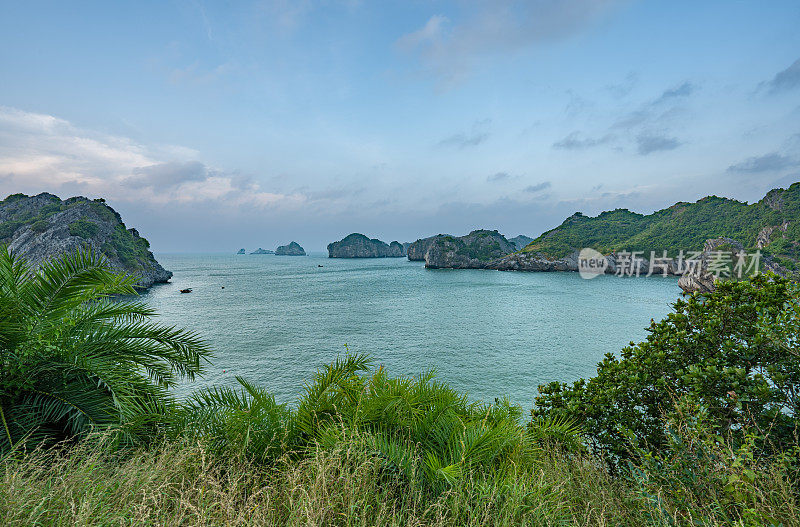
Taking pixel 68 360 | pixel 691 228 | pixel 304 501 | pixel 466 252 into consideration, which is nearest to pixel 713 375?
pixel 304 501

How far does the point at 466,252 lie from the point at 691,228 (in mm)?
66227

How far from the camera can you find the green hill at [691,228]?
5922 cm

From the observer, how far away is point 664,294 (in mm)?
54344

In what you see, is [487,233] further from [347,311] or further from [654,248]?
[347,311]

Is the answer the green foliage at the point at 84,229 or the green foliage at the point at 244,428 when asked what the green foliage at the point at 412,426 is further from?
the green foliage at the point at 84,229

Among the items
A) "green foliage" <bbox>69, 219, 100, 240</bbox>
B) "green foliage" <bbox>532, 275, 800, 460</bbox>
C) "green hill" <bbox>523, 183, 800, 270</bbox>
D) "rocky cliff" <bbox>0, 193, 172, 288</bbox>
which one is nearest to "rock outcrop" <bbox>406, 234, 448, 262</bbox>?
"green hill" <bbox>523, 183, 800, 270</bbox>

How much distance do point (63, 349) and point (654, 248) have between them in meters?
115

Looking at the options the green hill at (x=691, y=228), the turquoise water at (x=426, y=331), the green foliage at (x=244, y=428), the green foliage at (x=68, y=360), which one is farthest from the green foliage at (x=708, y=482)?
the green hill at (x=691, y=228)

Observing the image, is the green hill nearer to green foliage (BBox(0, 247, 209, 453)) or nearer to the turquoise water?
the turquoise water

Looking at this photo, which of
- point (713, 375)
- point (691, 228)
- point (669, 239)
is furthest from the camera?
point (691, 228)

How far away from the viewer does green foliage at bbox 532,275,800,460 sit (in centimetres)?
411

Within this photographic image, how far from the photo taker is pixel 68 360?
14.2 ft

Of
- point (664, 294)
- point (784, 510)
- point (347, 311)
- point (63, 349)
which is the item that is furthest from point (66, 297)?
point (664, 294)

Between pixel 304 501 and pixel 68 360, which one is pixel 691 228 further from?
pixel 68 360
